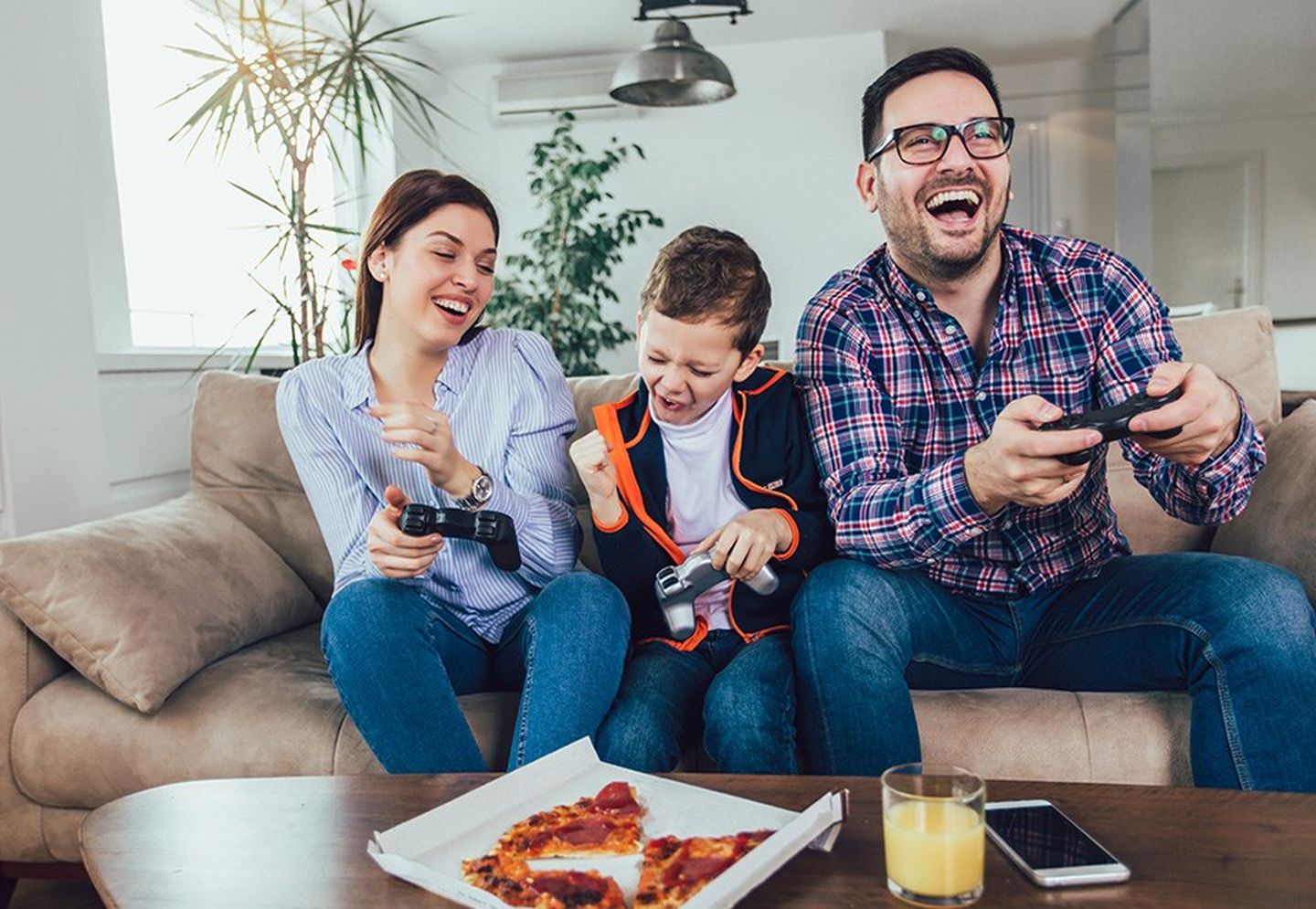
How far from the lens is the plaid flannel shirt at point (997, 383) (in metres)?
1.45

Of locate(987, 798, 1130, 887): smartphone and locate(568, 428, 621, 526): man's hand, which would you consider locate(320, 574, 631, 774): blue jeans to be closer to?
locate(568, 428, 621, 526): man's hand

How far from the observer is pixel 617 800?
89cm

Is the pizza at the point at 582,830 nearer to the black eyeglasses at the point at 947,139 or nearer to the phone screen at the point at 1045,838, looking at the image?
the phone screen at the point at 1045,838

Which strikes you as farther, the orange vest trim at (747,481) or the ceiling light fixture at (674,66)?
the ceiling light fixture at (674,66)

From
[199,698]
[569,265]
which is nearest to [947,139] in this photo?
[199,698]

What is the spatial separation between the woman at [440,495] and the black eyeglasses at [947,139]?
2.07 feet

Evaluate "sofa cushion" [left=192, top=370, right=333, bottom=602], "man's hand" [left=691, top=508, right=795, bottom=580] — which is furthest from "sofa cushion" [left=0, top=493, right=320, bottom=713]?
"man's hand" [left=691, top=508, right=795, bottom=580]

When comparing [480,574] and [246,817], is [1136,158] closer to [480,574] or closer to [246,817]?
[480,574]

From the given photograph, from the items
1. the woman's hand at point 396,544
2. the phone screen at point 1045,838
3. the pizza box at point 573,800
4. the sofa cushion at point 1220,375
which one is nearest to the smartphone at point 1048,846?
the phone screen at point 1045,838

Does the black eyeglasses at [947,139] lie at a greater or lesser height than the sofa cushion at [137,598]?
greater

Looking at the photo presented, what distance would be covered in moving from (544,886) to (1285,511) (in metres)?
1.34

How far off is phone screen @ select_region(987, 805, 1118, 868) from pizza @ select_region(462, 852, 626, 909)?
301 mm

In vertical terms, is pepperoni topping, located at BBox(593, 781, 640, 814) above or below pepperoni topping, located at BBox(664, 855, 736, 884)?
below

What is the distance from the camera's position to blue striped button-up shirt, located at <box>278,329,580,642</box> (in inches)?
61.1
